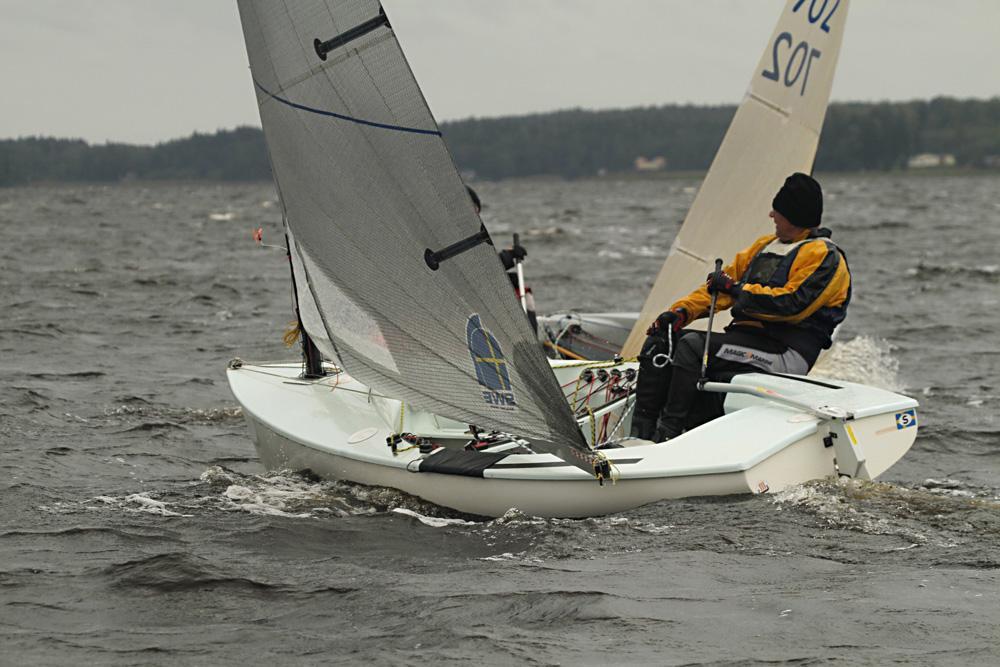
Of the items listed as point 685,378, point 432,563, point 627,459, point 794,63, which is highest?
point 794,63

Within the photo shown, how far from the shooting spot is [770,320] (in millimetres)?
5371

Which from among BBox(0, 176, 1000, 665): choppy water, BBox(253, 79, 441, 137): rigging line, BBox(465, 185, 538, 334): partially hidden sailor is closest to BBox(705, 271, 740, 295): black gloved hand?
BBox(0, 176, 1000, 665): choppy water

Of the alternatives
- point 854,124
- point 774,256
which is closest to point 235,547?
point 774,256

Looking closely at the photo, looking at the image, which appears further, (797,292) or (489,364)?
(797,292)

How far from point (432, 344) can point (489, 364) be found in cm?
25

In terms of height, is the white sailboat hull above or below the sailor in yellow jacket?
below

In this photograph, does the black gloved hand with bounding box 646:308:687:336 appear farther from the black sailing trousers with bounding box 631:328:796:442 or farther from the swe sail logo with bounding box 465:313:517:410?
the swe sail logo with bounding box 465:313:517:410

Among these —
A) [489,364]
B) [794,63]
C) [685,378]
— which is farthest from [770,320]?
[794,63]

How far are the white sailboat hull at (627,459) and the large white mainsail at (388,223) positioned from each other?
154 millimetres

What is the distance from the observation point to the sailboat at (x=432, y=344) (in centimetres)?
464

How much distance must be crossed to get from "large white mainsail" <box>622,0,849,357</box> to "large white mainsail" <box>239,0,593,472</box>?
2.86m

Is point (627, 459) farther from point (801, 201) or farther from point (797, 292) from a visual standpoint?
point (801, 201)

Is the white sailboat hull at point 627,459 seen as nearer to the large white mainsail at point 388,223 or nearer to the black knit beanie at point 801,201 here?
the large white mainsail at point 388,223

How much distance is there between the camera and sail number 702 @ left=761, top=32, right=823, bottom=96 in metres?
7.63
